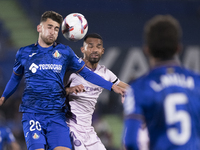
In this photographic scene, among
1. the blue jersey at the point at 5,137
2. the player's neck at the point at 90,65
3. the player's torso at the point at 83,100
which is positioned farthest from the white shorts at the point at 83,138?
the blue jersey at the point at 5,137

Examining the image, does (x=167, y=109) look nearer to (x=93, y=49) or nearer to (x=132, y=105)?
(x=132, y=105)

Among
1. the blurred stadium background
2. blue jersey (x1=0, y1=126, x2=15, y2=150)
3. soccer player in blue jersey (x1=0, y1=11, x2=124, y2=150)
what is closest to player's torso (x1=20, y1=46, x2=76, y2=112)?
soccer player in blue jersey (x1=0, y1=11, x2=124, y2=150)

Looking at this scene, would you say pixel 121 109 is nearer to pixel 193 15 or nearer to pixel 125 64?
pixel 125 64

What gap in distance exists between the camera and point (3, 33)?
15.4m

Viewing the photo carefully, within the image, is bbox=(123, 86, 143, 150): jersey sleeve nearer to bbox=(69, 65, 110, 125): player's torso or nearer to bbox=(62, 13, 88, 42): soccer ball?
bbox=(69, 65, 110, 125): player's torso

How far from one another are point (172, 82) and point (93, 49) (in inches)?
140

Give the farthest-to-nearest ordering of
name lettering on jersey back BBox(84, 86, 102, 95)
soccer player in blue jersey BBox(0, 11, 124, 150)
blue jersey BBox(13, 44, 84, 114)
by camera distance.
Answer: name lettering on jersey back BBox(84, 86, 102, 95)
blue jersey BBox(13, 44, 84, 114)
soccer player in blue jersey BBox(0, 11, 124, 150)

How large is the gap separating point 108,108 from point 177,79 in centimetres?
1163

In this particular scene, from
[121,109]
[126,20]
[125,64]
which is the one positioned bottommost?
[121,109]

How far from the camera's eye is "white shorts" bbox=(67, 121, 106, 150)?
17.2ft

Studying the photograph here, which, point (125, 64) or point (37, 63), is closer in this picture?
point (37, 63)

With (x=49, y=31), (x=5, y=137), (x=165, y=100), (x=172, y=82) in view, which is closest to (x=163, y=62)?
(x=172, y=82)

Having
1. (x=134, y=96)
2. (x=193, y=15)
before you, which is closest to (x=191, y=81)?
(x=134, y=96)

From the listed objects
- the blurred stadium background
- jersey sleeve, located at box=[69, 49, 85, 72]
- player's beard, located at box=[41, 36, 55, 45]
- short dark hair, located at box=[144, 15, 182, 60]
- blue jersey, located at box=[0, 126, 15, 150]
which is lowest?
blue jersey, located at box=[0, 126, 15, 150]
